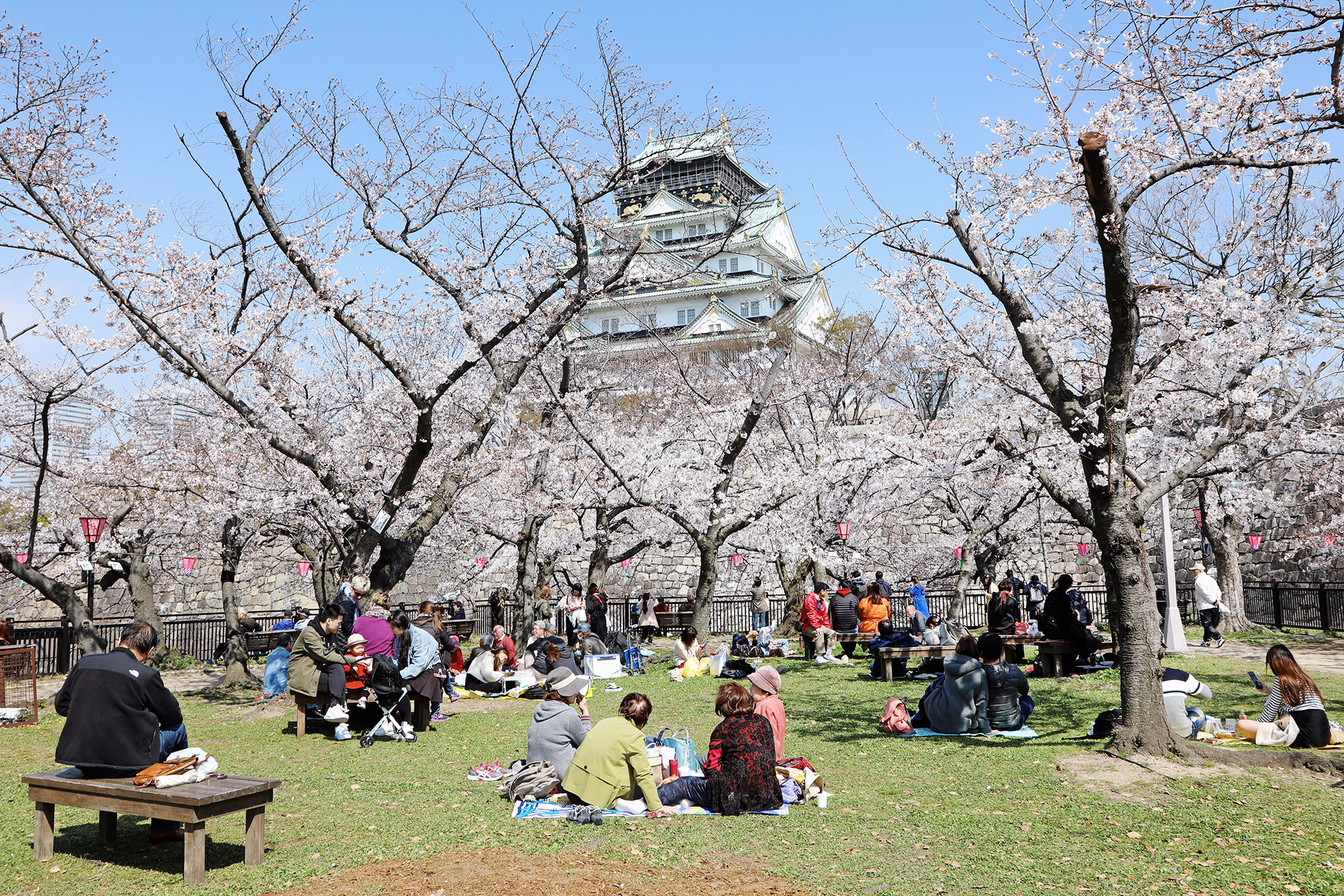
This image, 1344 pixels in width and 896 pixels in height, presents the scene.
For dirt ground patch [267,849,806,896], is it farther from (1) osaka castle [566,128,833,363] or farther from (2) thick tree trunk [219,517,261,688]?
(1) osaka castle [566,128,833,363]

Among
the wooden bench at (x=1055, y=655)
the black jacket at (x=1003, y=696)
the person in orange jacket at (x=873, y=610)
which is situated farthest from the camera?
the person in orange jacket at (x=873, y=610)

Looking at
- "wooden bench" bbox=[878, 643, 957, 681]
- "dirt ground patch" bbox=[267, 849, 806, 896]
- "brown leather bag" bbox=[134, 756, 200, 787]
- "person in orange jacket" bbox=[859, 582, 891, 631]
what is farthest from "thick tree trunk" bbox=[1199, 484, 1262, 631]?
"brown leather bag" bbox=[134, 756, 200, 787]

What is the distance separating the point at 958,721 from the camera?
9.01m

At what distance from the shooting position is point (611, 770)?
6.23m

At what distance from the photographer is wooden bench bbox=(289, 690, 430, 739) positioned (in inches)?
380

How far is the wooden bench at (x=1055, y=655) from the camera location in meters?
12.5

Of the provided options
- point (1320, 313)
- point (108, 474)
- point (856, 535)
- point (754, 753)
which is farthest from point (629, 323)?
point (754, 753)

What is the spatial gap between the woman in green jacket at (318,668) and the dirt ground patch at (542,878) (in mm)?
4732

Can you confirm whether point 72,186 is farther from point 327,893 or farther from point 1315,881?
point 1315,881

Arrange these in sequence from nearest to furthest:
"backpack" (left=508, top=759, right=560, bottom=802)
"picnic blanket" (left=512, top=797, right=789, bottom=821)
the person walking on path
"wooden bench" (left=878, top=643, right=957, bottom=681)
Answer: "picnic blanket" (left=512, top=797, right=789, bottom=821), "backpack" (left=508, top=759, right=560, bottom=802), "wooden bench" (left=878, top=643, right=957, bottom=681), the person walking on path

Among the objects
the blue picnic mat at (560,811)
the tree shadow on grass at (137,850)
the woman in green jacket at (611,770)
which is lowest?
the blue picnic mat at (560,811)

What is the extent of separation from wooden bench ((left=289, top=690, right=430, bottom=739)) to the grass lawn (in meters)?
0.88

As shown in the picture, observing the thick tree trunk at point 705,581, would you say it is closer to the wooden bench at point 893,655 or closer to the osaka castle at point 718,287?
the wooden bench at point 893,655

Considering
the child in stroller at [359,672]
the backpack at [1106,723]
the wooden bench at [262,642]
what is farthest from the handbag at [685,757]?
the wooden bench at [262,642]
